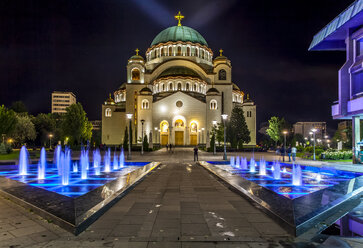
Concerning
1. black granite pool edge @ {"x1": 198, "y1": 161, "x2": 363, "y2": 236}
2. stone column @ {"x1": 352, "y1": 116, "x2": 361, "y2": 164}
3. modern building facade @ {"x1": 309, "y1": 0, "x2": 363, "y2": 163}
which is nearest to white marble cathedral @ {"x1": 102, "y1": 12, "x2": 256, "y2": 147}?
modern building facade @ {"x1": 309, "y1": 0, "x2": 363, "y2": 163}

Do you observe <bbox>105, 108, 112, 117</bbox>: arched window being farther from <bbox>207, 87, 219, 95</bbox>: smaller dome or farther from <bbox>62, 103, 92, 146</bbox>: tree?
<bbox>207, 87, 219, 95</bbox>: smaller dome

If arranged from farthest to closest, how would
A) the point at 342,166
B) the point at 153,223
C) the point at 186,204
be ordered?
the point at 342,166 → the point at 186,204 → the point at 153,223

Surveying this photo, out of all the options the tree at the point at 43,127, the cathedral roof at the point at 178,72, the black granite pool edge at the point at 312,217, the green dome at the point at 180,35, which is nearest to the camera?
the black granite pool edge at the point at 312,217

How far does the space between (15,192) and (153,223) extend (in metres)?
4.71

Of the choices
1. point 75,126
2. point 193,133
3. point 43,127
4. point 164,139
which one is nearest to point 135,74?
point 164,139

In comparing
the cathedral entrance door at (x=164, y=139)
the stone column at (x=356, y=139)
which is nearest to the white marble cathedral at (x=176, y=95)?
the cathedral entrance door at (x=164, y=139)

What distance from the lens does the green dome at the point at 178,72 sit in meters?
54.0

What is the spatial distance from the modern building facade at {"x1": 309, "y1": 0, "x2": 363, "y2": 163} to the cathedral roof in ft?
117

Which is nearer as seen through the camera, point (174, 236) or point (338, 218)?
point (174, 236)

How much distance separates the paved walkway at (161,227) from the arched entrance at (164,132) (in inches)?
1764

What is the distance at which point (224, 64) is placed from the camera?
57.1m

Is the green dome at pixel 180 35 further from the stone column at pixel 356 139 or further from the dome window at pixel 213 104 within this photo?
the stone column at pixel 356 139

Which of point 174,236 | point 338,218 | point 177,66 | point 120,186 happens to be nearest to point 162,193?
point 120,186

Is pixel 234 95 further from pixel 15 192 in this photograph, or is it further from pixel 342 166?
pixel 15 192
